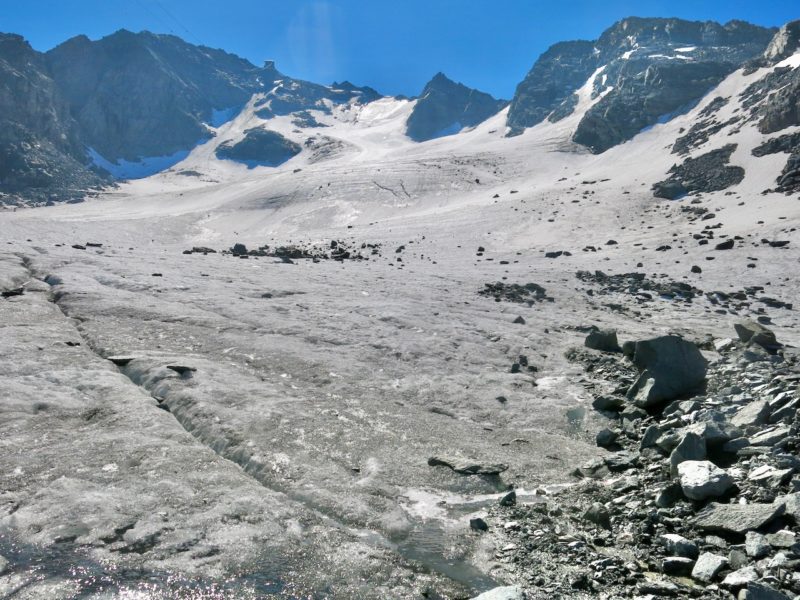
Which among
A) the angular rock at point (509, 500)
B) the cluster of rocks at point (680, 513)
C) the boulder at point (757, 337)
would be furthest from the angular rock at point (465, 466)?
the boulder at point (757, 337)

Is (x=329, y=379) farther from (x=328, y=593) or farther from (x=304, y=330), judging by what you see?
(x=328, y=593)

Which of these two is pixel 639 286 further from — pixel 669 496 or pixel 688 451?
pixel 669 496

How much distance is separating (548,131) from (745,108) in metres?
59.7

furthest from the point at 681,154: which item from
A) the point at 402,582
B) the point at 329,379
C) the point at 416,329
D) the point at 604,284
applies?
the point at 402,582

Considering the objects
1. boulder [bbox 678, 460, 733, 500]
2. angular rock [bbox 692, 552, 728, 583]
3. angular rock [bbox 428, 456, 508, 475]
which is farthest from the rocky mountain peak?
angular rock [bbox 692, 552, 728, 583]

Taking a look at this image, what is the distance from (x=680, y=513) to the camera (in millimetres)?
7219

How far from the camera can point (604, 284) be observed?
29.0 m

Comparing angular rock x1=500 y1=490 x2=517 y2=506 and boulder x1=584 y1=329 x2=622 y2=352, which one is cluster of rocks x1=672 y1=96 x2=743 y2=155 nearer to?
boulder x1=584 y1=329 x2=622 y2=352

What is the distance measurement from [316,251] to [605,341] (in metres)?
30.1

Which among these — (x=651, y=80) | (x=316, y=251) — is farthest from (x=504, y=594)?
(x=651, y=80)

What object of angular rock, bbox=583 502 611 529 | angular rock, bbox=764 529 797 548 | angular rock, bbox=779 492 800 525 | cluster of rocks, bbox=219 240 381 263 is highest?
cluster of rocks, bbox=219 240 381 263

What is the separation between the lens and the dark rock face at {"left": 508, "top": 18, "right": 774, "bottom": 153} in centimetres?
11300

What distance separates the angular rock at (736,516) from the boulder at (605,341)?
419 inches

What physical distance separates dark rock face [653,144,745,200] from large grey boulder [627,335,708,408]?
57291 mm
